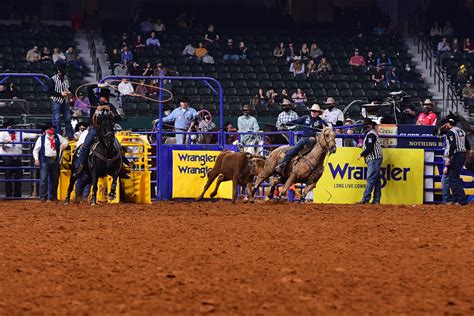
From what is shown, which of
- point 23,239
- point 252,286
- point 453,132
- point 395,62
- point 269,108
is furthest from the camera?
point 395,62

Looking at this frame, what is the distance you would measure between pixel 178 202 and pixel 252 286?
11.3m

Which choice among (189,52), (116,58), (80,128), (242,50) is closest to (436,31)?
(242,50)

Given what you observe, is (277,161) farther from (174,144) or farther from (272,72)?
(272,72)

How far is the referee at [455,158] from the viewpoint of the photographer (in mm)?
18953

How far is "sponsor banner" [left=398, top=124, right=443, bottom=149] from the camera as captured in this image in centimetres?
2045

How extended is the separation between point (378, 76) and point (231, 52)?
15.6 ft

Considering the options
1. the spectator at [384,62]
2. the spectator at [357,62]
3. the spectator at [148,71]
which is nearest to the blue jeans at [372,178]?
the spectator at [148,71]

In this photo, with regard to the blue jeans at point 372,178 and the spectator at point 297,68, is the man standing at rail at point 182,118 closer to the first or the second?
the blue jeans at point 372,178

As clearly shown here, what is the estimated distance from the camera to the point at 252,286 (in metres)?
9.17

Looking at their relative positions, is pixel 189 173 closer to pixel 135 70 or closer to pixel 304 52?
pixel 135 70

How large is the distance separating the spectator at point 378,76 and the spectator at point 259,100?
4198 millimetres

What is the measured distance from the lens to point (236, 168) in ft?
A: 63.8

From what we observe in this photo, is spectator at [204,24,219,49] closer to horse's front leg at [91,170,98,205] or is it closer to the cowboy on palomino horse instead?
the cowboy on palomino horse

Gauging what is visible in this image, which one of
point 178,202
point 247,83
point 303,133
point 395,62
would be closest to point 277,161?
point 303,133
